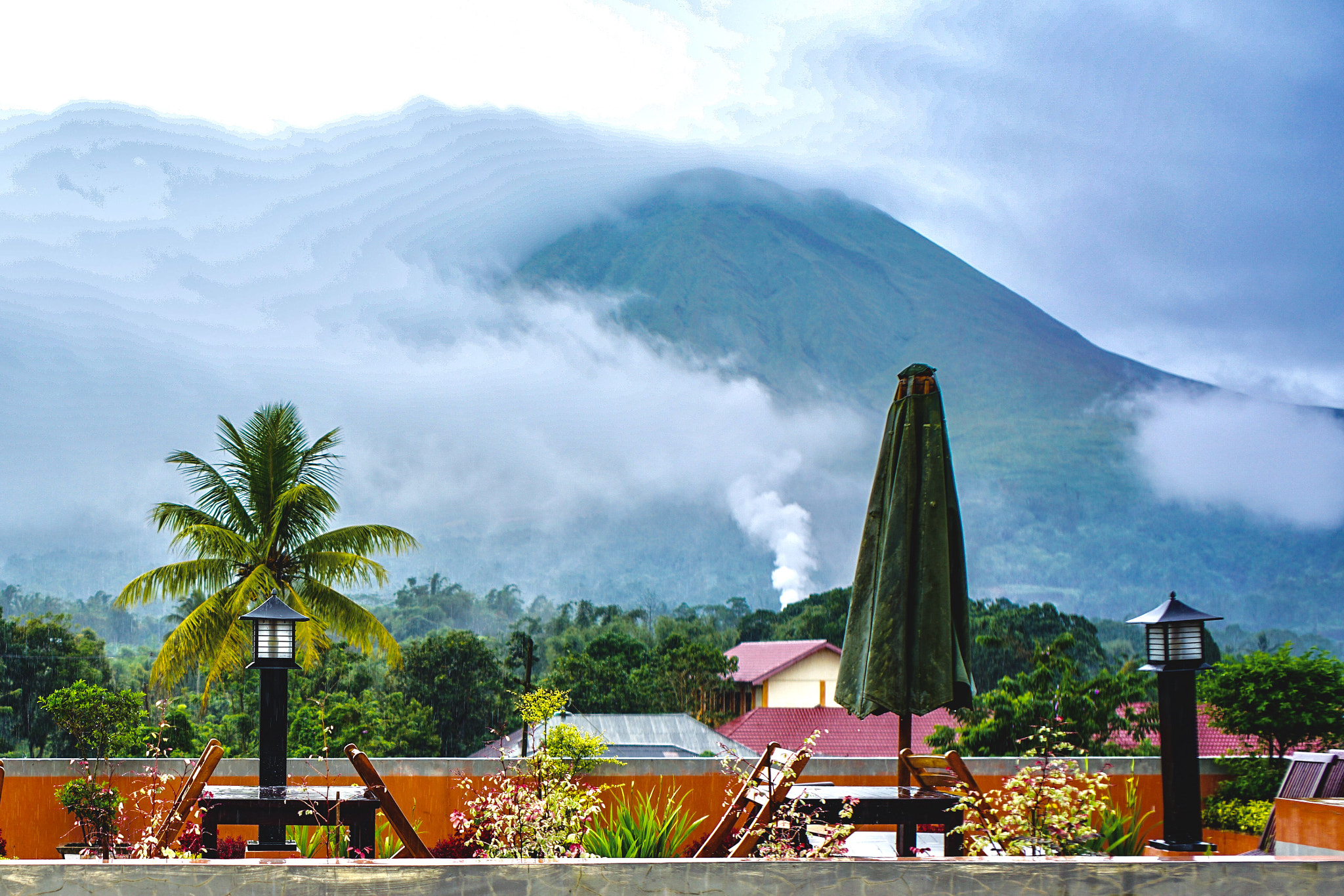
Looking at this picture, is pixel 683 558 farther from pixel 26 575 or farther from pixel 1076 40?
pixel 1076 40

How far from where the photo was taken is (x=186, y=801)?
454 centimetres

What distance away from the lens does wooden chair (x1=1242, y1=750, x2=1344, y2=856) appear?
5438 mm

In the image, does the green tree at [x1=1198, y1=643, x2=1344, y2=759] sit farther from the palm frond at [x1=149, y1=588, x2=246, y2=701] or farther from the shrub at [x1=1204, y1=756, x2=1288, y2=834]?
the palm frond at [x1=149, y1=588, x2=246, y2=701]

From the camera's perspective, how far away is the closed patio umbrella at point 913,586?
18.3 ft

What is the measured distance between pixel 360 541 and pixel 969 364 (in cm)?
15122

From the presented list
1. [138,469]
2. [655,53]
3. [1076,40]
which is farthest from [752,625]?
[1076,40]

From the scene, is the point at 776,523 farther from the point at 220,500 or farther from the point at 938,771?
the point at 938,771

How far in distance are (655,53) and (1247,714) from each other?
155 meters

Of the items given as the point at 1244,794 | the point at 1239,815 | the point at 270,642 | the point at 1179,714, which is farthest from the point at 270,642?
the point at 1244,794

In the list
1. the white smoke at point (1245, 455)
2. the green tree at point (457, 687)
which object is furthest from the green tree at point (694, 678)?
the white smoke at point (1245, 455)

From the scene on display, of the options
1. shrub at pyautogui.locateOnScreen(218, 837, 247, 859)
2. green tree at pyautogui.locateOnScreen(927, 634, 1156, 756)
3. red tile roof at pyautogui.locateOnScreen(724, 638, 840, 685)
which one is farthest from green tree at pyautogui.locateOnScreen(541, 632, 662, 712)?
shrub at pyautogui.locateOnScreen(218, 837, 247, 859)

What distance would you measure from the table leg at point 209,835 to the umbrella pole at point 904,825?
10.5 feet

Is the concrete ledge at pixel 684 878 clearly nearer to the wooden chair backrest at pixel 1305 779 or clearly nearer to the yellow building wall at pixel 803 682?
the wooden chair backrest at pixel 1305 779

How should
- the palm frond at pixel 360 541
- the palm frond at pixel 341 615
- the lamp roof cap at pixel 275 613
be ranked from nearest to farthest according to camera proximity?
the lamp roof cap at pixel 275 613 → the palm frond at pixel 341 615 → the palm frond at pixel 360 541
